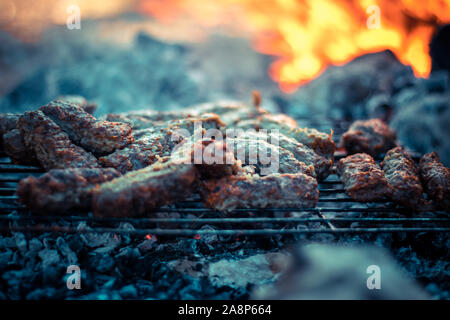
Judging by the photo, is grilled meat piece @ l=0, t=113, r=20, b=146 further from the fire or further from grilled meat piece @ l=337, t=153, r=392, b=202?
the fire

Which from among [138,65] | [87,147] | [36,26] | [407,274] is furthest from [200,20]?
[407,274]

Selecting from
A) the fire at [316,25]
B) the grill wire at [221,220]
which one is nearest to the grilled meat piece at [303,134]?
the grill wire at [221,220]

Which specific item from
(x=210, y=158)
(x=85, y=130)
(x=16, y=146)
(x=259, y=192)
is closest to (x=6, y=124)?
(x=16, y=146)

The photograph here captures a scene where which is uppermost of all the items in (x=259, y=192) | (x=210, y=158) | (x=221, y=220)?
(x=210, y=158)

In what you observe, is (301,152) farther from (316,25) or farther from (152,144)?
(316,25)

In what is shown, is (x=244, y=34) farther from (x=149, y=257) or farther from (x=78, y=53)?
(x=149, y=257)

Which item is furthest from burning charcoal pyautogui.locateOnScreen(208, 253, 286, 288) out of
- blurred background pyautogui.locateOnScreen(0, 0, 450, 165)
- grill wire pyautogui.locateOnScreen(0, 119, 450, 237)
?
blurred background pyautogui.locateOnScreen(0, 0, 450, 165)

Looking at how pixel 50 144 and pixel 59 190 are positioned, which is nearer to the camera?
pixel 59 190
